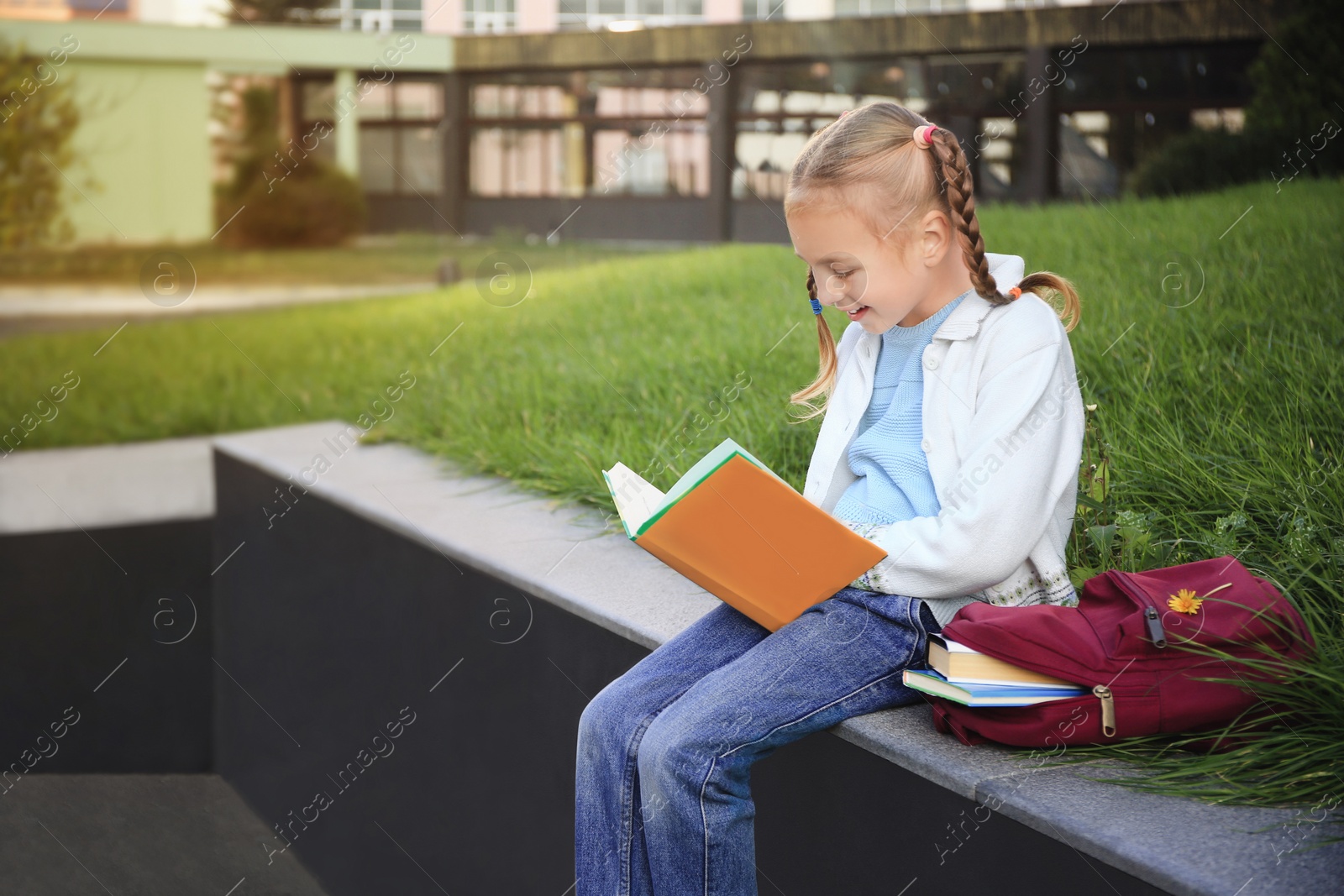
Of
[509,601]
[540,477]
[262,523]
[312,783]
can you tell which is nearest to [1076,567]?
[509,601]

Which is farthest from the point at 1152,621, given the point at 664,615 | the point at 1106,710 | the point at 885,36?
the point at 885,36

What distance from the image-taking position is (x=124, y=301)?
1441 cm

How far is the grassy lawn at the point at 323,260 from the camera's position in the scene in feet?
47.3

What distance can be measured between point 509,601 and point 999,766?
1571mm

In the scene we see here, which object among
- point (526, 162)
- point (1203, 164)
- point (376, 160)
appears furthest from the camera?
point (376, 160)

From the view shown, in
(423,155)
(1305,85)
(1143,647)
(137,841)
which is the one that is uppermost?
(1305,85)

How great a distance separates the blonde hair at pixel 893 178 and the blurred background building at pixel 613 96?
1190 centimetres

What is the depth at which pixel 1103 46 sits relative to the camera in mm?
13555

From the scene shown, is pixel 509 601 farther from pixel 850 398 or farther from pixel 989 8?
pixel 989 8

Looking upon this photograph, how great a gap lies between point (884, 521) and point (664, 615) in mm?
765

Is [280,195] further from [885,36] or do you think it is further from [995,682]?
[995,682]

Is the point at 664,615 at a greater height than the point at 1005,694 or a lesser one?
lesser

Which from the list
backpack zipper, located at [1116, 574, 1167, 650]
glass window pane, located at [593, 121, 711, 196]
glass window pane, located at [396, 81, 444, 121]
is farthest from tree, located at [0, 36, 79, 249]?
backpack zipper, located at [1116, 574, 1167, 650]

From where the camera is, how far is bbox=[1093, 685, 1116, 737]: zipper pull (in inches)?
58.4
